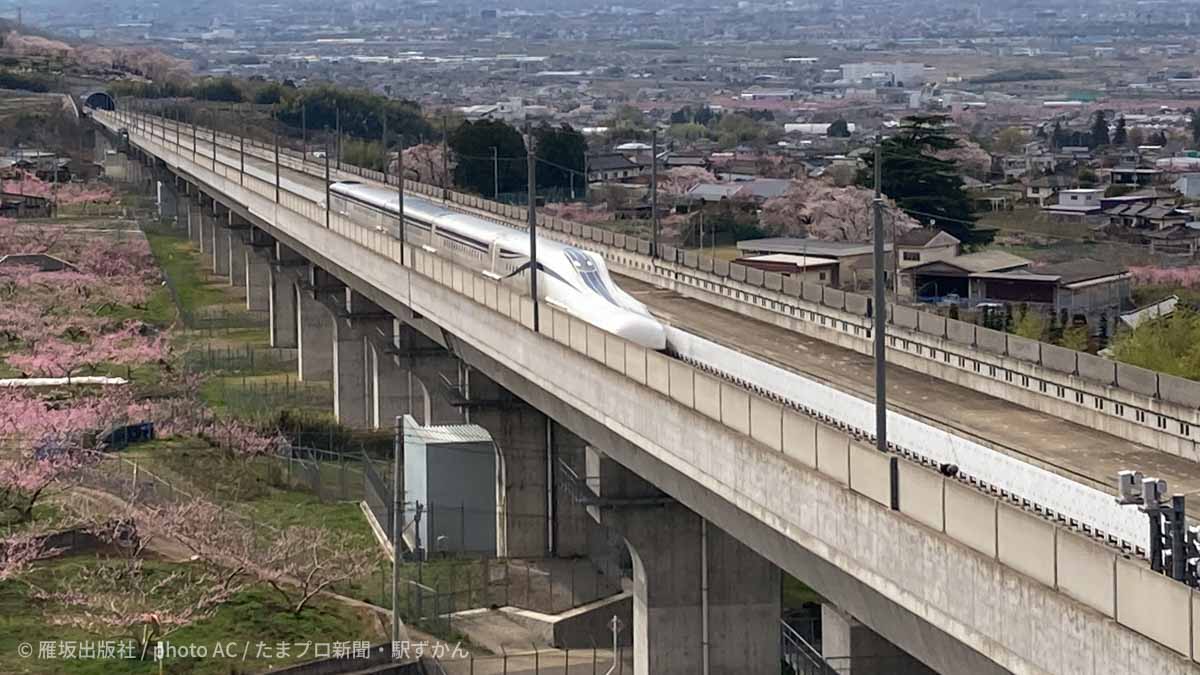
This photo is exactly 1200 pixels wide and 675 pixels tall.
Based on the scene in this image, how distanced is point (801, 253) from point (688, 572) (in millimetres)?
42739

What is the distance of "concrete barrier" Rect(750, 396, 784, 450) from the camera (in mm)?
19031

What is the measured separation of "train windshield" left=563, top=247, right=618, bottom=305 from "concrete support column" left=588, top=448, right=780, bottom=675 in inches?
199

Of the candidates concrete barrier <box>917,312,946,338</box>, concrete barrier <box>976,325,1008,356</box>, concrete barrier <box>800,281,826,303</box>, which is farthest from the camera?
concrete barrier <box>800,281,826,303</box>

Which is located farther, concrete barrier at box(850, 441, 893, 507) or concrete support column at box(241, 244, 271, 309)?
concrete support column at box(241, 244, 271, 309)

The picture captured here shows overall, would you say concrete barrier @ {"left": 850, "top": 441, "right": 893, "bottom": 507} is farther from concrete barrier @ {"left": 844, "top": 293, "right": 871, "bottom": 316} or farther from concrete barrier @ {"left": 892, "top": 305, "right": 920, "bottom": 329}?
concrete barrier @ {"left": 844, "top": 293, "right": 871, "bottom": 316}

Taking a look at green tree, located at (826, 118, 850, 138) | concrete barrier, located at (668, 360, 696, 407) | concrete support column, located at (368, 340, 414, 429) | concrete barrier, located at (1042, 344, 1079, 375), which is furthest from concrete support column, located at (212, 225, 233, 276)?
green tree, located at (826, 118, 850, 138)

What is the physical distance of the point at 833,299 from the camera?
3316 centimetres

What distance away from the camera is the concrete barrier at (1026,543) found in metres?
13.7

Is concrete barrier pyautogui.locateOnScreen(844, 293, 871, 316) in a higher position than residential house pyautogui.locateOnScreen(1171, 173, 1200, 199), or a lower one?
higher

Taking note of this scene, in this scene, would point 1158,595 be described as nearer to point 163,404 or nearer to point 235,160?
point 163,404

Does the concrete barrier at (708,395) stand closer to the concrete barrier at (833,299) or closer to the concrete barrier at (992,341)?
the concrete barrier at (992,341)

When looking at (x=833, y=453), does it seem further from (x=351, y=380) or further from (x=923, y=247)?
(x=923, y=247)

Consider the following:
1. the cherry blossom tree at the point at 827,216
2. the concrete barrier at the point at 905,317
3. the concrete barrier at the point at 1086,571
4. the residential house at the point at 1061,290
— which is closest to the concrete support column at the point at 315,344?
the residential house at the point at 1061,290

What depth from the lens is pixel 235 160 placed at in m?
84.6
